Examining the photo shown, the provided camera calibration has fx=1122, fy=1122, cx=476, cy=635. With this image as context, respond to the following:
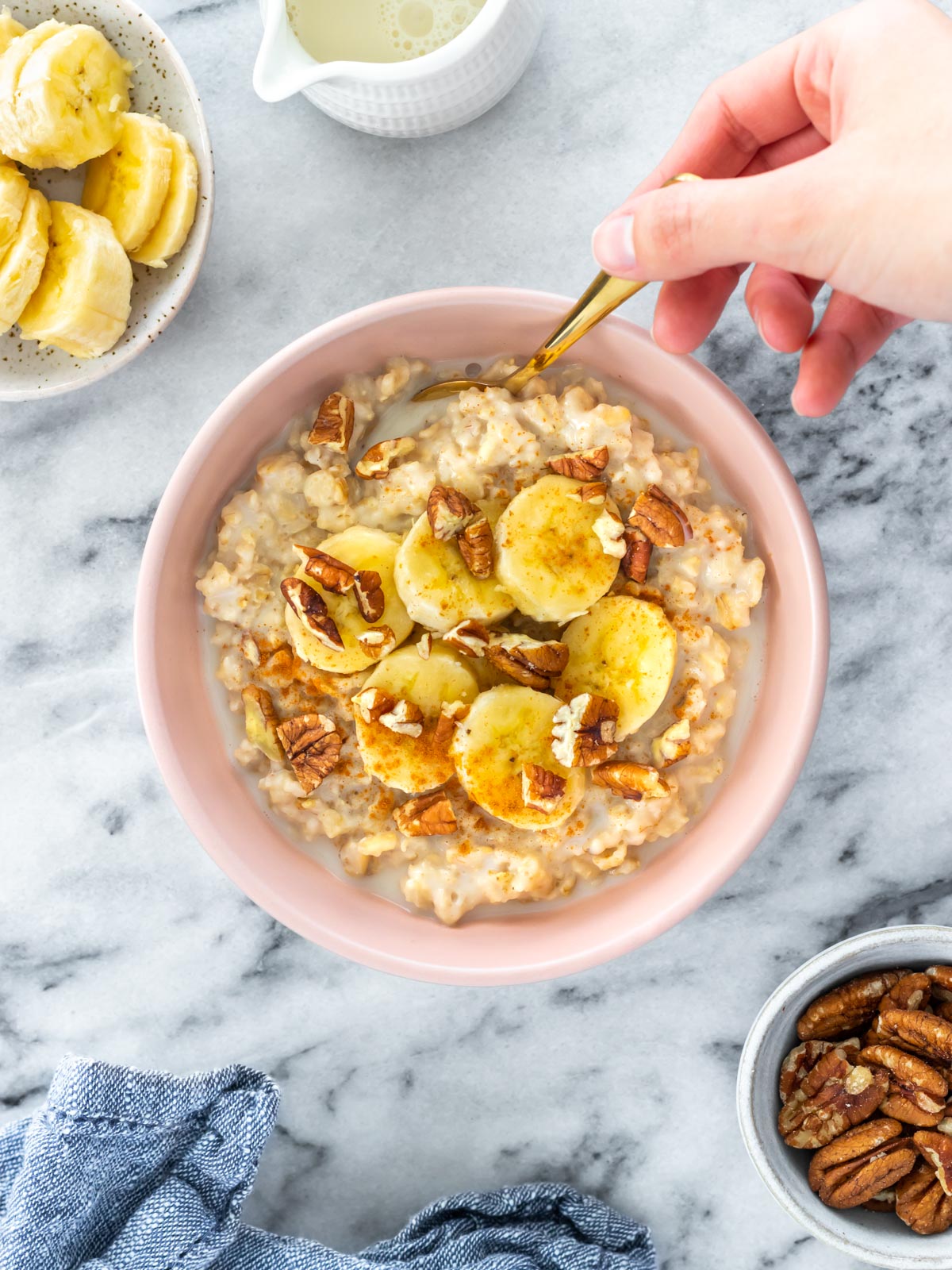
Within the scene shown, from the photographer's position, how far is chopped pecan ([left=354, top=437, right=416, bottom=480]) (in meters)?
1.30

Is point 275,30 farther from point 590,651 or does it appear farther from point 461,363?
point 590,651

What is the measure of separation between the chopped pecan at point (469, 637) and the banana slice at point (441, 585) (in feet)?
0.04

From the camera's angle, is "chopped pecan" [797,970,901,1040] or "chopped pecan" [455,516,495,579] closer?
"chopped pecan" [455,516,495,579]

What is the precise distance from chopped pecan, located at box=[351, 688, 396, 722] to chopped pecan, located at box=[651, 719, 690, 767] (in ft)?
1.04

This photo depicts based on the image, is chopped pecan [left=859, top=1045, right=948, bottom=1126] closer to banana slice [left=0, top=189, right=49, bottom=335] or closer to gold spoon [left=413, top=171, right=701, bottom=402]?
gold spoon [left=413, top=171, right=701, bottom=402]

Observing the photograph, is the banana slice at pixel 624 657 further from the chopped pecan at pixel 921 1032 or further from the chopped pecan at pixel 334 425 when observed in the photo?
the chopped pecan at pixel 921 1032

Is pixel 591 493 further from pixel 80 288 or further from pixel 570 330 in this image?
pixel 80 288

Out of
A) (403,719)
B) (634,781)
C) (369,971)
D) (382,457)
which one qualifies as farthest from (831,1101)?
(382,457)

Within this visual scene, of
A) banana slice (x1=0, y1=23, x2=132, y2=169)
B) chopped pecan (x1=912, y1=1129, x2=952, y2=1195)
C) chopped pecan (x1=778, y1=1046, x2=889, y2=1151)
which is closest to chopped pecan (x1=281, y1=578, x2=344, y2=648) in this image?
banana slice (x1=0, y1=23, x2=132, y2=169)

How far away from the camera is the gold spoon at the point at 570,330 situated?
118cm

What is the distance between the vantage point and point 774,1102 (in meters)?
1.45

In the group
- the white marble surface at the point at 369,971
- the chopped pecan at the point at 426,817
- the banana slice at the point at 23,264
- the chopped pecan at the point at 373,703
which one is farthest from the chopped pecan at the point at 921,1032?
the banana slice at the point at 23,264

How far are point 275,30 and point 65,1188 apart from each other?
1430 mm

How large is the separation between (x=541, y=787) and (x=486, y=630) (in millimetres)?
195
